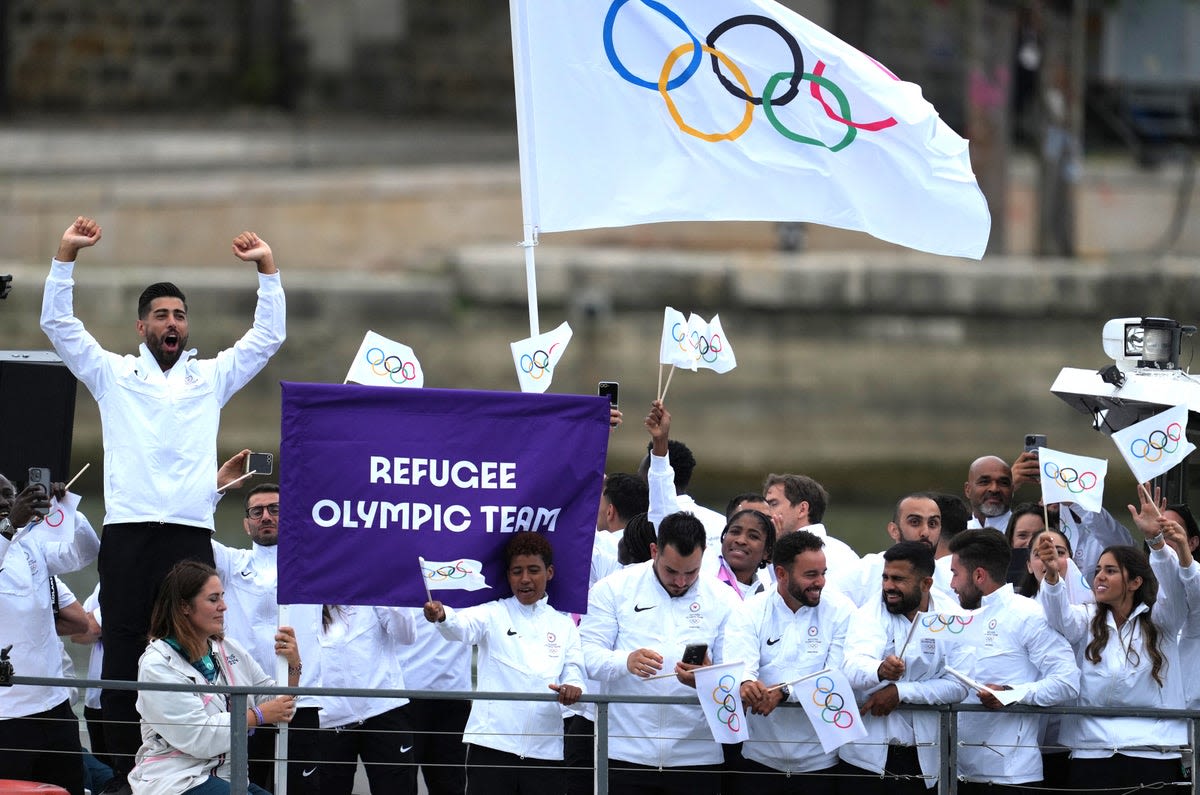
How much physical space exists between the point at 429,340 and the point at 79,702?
16.0 metres

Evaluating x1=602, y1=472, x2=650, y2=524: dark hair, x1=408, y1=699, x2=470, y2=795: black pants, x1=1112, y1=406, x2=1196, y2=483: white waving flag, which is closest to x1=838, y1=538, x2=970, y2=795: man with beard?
x1=1112, y1=406, x2=1196, y2=483: white waving flag

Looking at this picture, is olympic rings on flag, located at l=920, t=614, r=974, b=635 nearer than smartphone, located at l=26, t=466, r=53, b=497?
Yes

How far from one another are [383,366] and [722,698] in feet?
8.05

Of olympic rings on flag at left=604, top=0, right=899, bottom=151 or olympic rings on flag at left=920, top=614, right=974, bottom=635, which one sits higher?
olympic rings on flag at left=604, top=0, right=899, bottom=151

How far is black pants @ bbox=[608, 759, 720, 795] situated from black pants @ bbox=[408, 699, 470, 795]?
99cm

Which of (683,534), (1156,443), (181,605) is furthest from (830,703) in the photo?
(181,605)

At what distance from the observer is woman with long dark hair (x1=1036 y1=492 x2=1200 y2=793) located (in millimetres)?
8477

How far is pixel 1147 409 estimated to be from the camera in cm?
916

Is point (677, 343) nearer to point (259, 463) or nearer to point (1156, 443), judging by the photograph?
point (259, 463)

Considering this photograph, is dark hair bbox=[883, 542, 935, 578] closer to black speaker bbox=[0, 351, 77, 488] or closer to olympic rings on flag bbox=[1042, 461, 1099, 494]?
olympic rings on flag bbox=[1042, 461, 1099, 494]

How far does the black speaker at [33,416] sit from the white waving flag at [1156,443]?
4.36 metres

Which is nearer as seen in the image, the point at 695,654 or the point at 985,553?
the point at 695,654

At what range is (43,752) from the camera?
8.70 metres

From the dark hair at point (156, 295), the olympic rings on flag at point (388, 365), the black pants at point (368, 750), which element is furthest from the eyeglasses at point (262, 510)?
the dark hair at point (156, 295)
